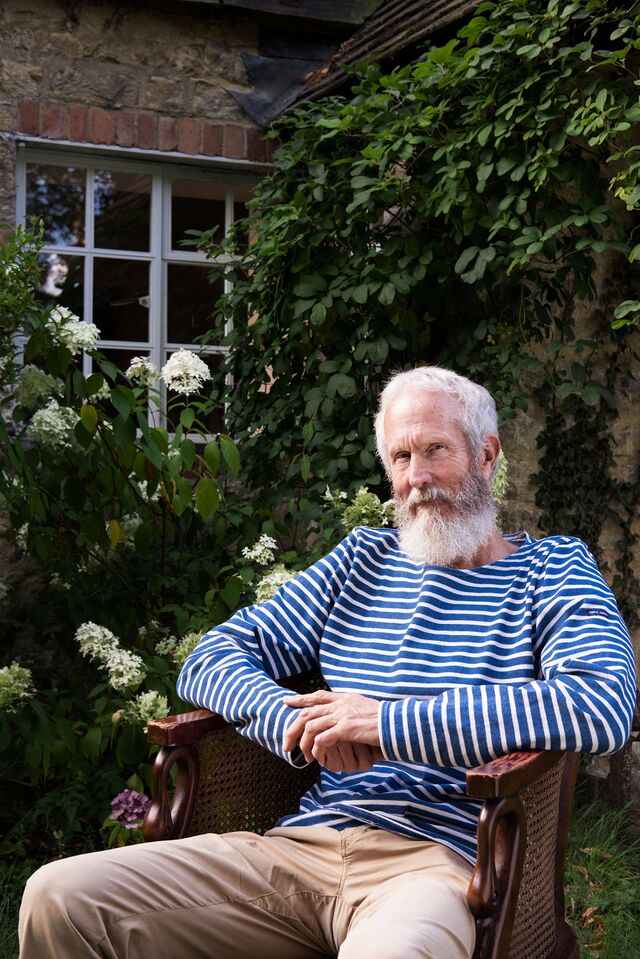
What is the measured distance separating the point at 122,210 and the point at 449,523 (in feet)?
10.9

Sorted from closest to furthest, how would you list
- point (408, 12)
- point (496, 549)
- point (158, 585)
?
point (496, 549) → point (158, 585) → point (408, 12)

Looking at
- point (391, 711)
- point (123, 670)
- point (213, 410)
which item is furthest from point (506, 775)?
point (213, 410)

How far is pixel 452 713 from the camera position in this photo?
6.05 feet

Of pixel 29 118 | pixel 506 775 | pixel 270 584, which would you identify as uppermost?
pixel 29 118

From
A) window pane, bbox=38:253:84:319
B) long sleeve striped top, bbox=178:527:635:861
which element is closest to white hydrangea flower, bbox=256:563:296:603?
long sleeve striped top, bbox=178:527:635:861

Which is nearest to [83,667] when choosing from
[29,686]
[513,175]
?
[29,686]

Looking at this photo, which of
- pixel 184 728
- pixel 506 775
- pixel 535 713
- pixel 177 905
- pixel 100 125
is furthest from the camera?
pixel 100 125

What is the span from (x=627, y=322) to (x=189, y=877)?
203 cm

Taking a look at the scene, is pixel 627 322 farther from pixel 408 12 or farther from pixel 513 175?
pixel 408 12

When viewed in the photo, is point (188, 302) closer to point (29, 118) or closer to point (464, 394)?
point (29, 118)

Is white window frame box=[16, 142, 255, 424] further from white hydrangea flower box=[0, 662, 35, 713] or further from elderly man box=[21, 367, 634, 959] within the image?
elderly man box=[21, 367, 634, 959]

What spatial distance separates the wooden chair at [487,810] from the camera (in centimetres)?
175

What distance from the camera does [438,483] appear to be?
7.52 ft

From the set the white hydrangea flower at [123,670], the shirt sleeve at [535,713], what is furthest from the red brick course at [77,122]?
the shirt sleeve at [535,713]
